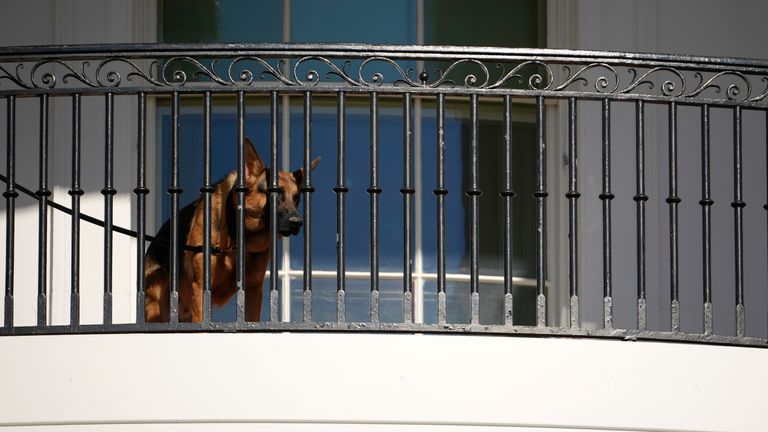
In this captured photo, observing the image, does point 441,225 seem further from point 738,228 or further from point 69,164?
point 69,164

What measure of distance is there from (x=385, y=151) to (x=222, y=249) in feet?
4.36

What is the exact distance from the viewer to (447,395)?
520 centimetres

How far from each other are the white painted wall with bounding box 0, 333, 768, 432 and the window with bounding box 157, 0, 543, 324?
2136 millimetres

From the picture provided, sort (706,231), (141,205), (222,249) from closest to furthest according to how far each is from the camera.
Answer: (141,205) → (706,231) → (222,249)

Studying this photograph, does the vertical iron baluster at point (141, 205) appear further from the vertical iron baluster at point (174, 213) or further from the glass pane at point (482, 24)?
the glass pane at point (482, 24)

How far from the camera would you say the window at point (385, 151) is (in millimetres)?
7411

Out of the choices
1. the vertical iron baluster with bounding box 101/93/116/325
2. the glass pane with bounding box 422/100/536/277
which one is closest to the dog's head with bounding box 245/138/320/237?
the vertical iron baluster with bounding box 101/93/116/325

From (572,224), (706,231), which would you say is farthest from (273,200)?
(706,231)

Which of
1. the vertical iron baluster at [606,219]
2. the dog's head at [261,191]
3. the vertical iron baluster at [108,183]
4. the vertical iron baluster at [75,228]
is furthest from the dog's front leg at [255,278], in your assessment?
the vertical iron baluster at [606,219]

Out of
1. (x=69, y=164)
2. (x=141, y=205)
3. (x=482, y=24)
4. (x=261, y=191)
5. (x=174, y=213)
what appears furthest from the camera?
(x=482, y=24)

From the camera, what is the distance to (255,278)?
6.49 m

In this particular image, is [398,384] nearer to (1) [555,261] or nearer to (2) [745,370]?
(2) [745,370]

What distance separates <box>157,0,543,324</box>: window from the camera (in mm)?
7411

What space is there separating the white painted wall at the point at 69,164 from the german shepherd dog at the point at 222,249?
1.86ft
